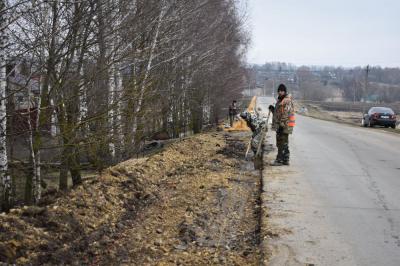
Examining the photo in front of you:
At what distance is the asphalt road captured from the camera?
5004mm

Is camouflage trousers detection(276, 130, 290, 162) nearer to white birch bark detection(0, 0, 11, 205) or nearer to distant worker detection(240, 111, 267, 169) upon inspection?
distant worker detection(240, 111, 267, 169)

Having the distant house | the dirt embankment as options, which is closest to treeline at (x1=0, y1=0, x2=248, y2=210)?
the distant house

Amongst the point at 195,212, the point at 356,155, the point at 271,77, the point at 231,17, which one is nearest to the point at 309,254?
the point at 195,212

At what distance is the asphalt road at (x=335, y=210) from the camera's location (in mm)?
5004

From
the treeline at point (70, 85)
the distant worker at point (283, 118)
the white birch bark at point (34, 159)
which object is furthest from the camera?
the distant worker at point (283, 118)

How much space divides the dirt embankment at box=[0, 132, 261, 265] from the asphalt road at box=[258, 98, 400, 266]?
387 millimetres

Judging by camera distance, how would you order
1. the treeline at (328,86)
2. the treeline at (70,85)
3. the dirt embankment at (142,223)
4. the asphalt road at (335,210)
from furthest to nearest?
the treeline at (328,86)
the treeline at (70,85)
the asphalt road at (335,210)
the dirt embankment at (142,223)

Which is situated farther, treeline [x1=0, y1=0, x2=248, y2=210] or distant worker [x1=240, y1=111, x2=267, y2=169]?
distant worker [x1=240, y1=111, x2=267, y2=169]

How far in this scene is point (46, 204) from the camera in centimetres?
646

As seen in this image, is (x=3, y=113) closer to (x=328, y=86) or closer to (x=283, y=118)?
(x=283, y=118)

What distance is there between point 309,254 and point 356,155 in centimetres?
854

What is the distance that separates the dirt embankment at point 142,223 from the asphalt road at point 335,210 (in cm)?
39

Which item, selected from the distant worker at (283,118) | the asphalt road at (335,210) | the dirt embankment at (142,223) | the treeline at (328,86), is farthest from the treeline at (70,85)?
the treeline at (328,86)

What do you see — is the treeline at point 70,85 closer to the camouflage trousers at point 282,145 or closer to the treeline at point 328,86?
the camouflage trousers at point 282,145
